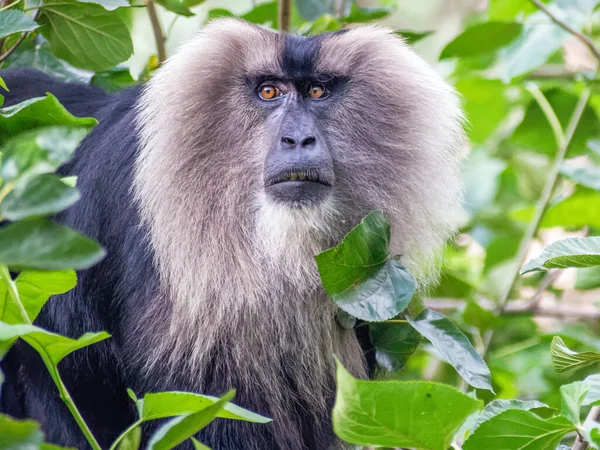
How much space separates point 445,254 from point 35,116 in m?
1.55

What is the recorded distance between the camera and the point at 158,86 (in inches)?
100

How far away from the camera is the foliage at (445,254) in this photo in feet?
3.72

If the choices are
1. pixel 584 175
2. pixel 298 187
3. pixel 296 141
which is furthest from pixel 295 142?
pixel 584 175

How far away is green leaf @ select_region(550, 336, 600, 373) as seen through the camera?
177cm

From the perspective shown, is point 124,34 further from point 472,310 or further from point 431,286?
point 472,310

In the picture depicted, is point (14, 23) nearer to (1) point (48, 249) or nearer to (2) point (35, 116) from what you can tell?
(2) point (35, 116)

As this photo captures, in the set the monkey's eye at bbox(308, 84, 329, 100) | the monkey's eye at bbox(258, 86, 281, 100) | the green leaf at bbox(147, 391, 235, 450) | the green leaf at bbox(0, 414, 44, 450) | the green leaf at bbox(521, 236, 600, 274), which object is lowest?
the monkey's eye at bbox(308, 84, 329, 100)

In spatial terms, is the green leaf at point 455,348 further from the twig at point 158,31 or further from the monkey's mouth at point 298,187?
the twig at point 158,31

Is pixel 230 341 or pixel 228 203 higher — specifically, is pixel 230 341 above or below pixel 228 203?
below

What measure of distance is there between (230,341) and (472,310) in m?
1.07

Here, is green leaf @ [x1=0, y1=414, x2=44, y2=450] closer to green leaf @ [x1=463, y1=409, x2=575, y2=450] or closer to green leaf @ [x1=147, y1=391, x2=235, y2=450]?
green leaf @ [x1=147, y1=391, x2=235, y2=450]

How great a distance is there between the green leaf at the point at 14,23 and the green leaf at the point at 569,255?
49.1 inches

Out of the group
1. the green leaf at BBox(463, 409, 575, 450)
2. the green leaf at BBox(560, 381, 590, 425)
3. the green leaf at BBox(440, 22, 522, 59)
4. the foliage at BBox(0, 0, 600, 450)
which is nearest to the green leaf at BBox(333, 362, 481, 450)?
Result: the foliage at BBox(0, 0, 600, 450)

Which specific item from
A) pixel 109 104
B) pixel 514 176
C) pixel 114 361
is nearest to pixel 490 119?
pixel 514 176
